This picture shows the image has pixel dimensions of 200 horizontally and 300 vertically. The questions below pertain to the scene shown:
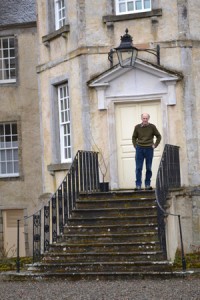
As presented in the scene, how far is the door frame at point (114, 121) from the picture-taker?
19578 mm

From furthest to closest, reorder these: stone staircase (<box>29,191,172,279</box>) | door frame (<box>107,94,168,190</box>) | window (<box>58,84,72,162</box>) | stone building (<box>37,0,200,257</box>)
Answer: window (<box>58,84,72,162</box>) < door frame (<box>107,94,168,190</box>) < stone building (<box>37,0,200,257</box>) < stone staircase (<box>29,191,172,279</box>)

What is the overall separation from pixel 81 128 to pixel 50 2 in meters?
3.78

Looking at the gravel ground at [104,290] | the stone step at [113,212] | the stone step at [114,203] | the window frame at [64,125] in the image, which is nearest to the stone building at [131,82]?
the window frame at [64,125]

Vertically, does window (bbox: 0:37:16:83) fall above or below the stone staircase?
above

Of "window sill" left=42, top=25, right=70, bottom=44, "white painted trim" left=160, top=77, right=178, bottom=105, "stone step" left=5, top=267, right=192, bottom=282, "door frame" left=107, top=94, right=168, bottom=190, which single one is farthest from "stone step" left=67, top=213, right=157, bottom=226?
"window sill" left=42, top=25, right=70, bottom=44

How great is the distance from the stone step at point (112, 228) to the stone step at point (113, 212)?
1.36 ft

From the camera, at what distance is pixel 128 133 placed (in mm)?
19922

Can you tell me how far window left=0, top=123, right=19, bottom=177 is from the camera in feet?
83.7

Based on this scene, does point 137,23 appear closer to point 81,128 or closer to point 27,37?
point 81,128

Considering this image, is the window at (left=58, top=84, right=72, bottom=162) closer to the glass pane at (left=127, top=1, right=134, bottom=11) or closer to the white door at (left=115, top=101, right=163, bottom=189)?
the white door at (left=115, top=101, right=163, bottom=189)

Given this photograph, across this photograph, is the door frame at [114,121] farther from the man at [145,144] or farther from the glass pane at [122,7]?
the glass pane at [122,7]

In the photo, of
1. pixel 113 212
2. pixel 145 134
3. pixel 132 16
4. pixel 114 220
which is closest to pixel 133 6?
pixel 132 16

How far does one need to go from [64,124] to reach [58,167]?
112 cm

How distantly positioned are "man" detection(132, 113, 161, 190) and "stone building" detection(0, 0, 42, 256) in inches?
298
